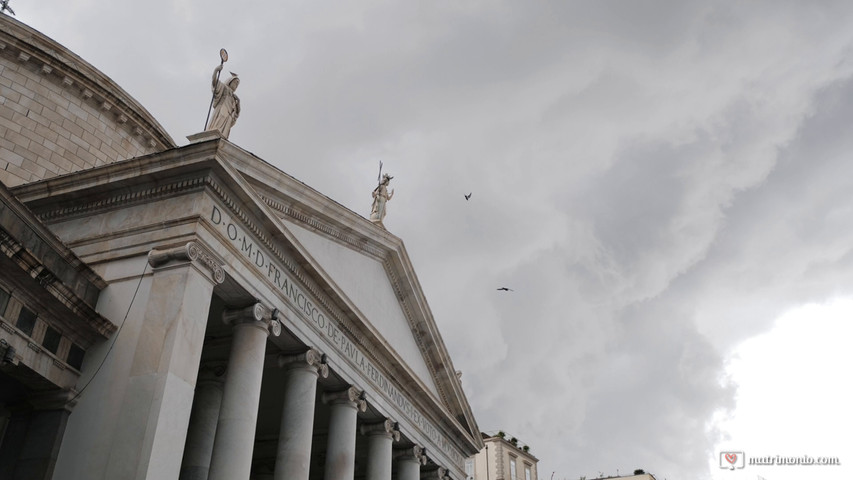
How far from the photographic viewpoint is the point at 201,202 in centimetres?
1280

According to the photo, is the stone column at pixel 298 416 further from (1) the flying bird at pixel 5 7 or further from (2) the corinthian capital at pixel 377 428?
(1) the flying bird at pixel 5 7

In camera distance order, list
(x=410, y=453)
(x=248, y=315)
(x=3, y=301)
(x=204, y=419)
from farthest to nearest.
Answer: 1. (x=410, y=453)
2. (x=204, y=419)
3. (x=248, y=315)
4. (x=3, y=301)

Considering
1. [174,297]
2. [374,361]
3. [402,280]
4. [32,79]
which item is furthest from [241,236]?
[32,79]

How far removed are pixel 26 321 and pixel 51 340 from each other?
0.56 m

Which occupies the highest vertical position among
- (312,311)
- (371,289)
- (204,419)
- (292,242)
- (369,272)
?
(369,272)

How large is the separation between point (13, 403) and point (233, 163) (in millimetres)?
5640

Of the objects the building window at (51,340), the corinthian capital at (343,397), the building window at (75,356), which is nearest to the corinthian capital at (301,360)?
the corinthian capital at (343,397)

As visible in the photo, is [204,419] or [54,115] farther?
[54,115]

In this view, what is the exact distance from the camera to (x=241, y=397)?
13.2 m

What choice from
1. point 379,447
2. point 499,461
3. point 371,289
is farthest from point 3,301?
point 499,461

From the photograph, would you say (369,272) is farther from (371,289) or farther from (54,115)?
(54,115)

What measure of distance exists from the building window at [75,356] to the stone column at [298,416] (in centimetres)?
439

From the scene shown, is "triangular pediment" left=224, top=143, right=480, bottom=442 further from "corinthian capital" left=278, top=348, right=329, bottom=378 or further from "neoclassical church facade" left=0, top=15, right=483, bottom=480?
"corinthian capital" left=278, top=348, right=329, bottom=378

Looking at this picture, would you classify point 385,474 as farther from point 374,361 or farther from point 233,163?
point 233,163
